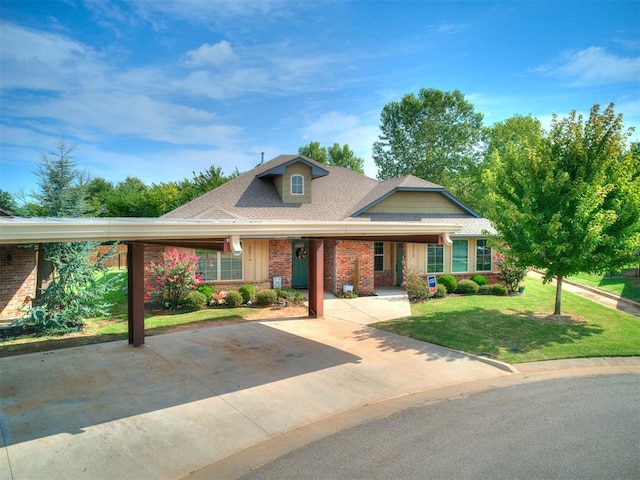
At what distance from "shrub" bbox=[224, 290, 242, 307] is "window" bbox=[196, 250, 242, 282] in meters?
1.19

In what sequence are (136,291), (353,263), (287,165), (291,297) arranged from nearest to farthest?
1. (136,291)
2. (291,297)
3. (353,263)
4. (287,165)

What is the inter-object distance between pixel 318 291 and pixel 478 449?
8.22 meters

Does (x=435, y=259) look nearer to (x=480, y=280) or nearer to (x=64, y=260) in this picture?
(x=480, y=280)

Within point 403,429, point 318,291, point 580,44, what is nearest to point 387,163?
point 580,44

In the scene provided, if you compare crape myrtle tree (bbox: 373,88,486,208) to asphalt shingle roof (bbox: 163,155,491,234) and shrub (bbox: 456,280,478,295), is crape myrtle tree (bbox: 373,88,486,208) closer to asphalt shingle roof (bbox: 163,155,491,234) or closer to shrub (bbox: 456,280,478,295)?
asphalt shingle roof (bbox: 163,155,491,234)

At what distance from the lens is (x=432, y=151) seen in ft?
133

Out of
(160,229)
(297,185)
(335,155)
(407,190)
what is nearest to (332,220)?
(297,185)

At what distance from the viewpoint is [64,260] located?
11766 millimetres

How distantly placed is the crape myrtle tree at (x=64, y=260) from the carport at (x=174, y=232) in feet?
9.83

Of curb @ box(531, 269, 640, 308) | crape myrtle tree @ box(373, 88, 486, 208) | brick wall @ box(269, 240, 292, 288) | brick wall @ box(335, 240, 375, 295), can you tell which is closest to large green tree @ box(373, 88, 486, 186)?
crape myrtle tree @ box(373, 88, 486, 208)

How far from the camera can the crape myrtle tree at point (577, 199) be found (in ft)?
36.8

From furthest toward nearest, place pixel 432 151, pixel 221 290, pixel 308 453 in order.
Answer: pixel 432 151 < pixel 221 290 < pixel 308 453

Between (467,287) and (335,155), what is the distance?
34.7m

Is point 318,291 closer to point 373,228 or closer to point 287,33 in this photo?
point 373,228
